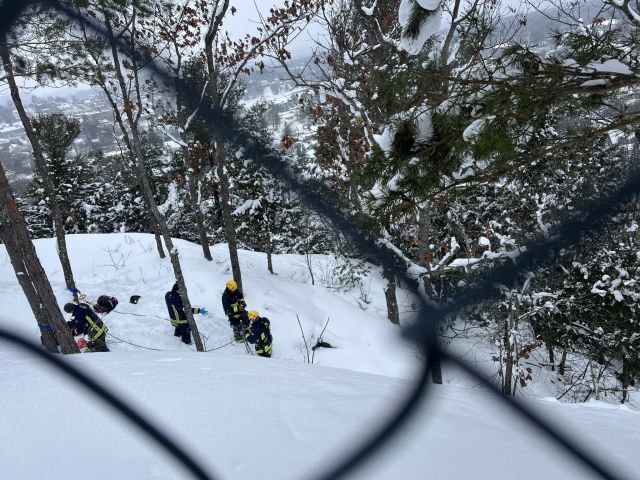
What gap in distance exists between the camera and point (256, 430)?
1311mm

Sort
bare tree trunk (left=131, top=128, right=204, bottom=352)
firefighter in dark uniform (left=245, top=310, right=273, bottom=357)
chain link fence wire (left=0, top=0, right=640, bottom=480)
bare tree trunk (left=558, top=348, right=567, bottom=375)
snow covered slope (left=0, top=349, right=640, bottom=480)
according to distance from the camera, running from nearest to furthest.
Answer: chain link fence wire (left=0, top=0, right=640, bottom=480)
snow covered slope (left=0, top=349, right=640, bottom=480)
bare tree trunk (left=131, top=128, right=204, bottom=352)
firefighter in dark uniform (left=245, top=310, right=273, bottom=357)
bare tree trunk (left=558, top=348, right=567, bottom=375)

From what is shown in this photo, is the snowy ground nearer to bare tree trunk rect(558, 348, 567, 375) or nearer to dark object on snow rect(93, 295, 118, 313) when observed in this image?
dark object on snow rect(93, 295, 118, 313)

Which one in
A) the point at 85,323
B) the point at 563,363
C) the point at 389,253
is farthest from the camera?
the point at 563,363

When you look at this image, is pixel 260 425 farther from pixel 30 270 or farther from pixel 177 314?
pixel 177 314

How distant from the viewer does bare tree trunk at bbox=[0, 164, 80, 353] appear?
5191mm

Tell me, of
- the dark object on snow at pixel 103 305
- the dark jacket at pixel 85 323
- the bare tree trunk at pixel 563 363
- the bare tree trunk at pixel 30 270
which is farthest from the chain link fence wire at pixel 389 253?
the bare tree trunk at pixel 563 363

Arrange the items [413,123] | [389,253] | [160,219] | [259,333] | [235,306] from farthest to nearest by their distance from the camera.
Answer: [235,306]
[259,333]
[160,219]
[413,123]
[389,253]

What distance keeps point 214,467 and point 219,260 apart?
1266cm

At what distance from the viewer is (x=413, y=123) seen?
3059 millimetres

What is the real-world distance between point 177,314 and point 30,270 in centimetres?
409

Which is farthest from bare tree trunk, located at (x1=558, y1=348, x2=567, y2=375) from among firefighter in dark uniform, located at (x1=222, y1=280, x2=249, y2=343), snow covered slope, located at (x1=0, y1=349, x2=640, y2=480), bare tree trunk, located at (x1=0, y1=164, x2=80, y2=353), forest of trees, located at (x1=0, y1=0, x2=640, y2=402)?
bare tree trunk, located at (x1=0, y1=164, x2=80, y2=353)

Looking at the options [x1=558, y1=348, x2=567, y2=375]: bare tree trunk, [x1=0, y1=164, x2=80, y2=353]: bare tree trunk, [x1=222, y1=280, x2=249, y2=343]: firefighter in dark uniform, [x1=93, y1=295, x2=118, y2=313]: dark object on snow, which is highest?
[x1=0, y1=164, x2=80, y2=353]: bare tree trunk

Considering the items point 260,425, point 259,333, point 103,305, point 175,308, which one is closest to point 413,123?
point 260,425

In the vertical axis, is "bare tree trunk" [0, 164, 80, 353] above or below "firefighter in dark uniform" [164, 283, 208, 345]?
above
